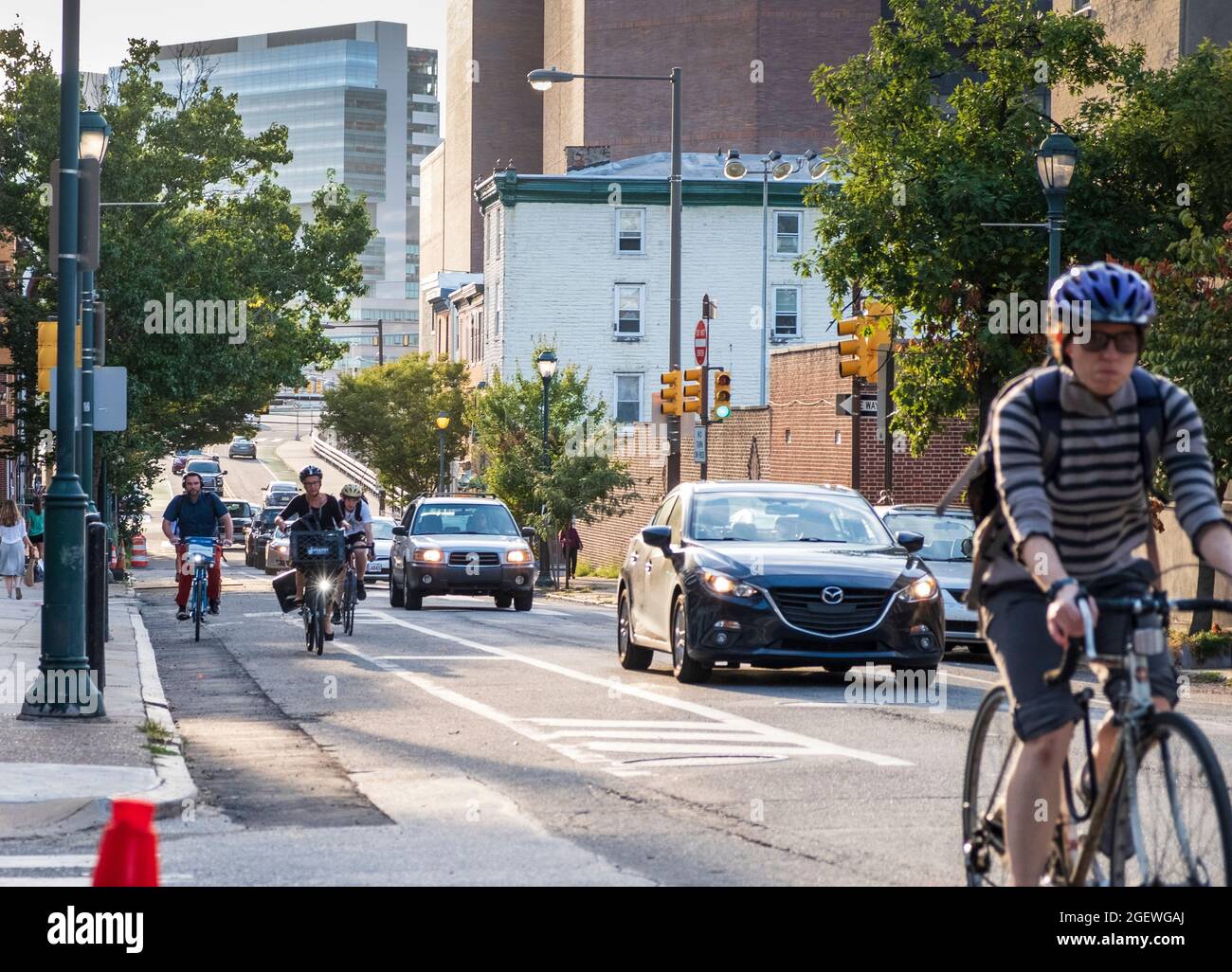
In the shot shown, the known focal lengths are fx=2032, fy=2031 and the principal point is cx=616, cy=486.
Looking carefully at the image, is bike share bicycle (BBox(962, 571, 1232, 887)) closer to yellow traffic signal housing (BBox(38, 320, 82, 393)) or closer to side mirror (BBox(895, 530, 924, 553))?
side mirror (BBox(895, 530, 924, 553))

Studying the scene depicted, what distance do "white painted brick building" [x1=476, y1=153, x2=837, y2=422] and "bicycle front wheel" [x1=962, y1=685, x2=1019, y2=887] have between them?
2385 inches

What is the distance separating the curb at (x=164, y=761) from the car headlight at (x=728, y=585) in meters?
4.20

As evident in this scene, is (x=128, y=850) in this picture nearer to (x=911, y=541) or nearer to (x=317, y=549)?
(x=911, y=541)

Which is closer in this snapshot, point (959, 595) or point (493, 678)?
point (493, 678)

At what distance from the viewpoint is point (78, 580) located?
1340 centimetres

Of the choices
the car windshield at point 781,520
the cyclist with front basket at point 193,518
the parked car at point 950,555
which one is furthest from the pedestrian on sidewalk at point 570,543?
the car windshield at point 781,520

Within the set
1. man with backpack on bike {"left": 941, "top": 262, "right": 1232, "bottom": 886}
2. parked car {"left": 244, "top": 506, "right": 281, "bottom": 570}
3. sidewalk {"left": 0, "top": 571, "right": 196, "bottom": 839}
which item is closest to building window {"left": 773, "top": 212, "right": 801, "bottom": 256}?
parked car {"left": 244, "top": 506, "right": 281, "bottom": 570}

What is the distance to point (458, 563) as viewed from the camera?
3089 cm

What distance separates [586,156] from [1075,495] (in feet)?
228

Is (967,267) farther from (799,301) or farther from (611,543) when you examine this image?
(799,301)

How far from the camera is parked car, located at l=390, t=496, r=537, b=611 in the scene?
30797 mm

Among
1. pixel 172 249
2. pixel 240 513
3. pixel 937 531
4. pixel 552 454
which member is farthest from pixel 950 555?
pixel 240 513

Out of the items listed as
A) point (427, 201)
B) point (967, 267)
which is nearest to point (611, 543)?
point (967, 267)
